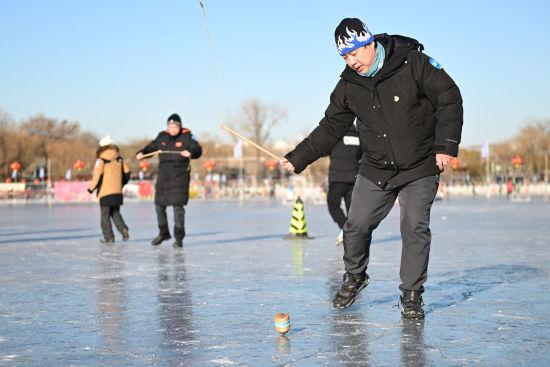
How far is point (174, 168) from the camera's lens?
11.3 meters

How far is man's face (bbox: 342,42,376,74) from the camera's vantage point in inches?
197

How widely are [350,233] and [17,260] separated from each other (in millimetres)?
5241

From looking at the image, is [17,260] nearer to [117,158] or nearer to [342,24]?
[117,158]

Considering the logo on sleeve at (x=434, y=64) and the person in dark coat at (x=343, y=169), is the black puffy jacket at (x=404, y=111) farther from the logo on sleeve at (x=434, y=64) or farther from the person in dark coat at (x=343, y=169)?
the person in dark coat at (x=343, y=169)

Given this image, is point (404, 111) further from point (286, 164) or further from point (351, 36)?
point (286, 164)

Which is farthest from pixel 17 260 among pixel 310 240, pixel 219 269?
pixel 310 240

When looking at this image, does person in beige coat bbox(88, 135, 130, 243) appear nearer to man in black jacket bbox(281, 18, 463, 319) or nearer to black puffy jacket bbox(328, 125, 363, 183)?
black puffy jacket bbox(328, 125, 363, 183)

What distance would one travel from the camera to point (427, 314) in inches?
205

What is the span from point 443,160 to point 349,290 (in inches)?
41.5

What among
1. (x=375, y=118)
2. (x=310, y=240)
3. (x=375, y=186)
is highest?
(x=375, y=118)

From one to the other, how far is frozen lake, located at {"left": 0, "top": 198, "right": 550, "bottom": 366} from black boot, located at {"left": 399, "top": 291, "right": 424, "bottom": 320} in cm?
7

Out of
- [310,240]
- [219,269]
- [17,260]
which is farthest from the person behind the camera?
[310,240]

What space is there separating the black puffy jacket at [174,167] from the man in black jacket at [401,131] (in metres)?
5.90

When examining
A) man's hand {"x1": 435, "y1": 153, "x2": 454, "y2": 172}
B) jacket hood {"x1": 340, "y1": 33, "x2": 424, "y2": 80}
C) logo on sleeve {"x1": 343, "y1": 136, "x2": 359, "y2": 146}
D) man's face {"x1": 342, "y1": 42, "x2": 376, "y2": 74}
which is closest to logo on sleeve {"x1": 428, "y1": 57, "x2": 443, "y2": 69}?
jacket hood {"x1": 340, "y1": 33, "x2": 424, "y2": 80}
